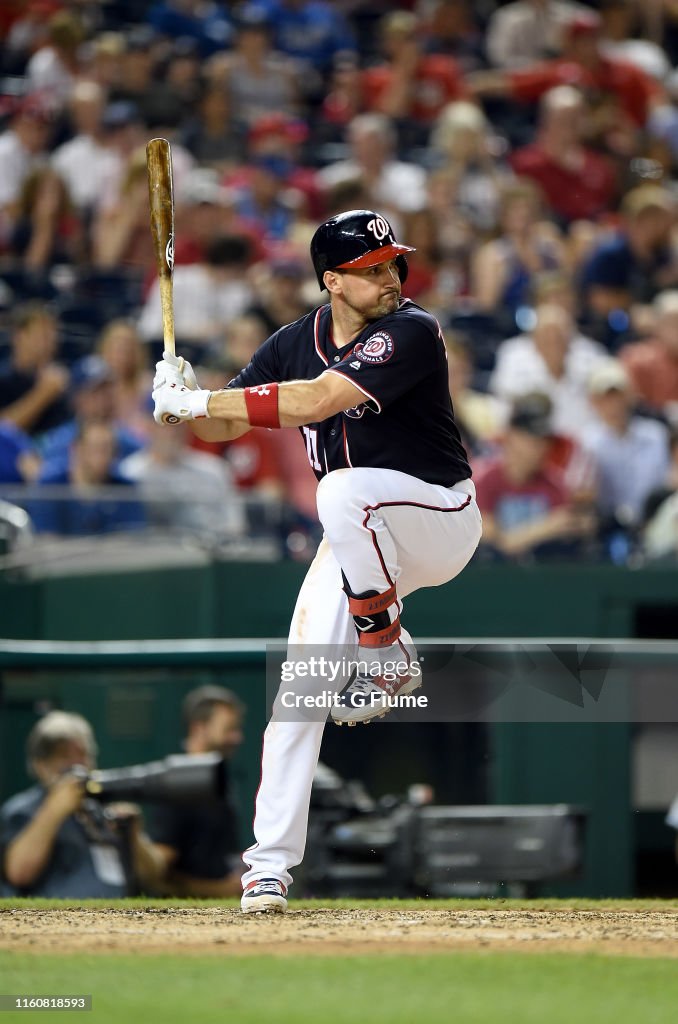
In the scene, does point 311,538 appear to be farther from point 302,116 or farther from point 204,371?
point 302,116

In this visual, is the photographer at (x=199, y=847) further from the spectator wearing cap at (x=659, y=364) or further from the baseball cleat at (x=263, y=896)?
the spectator wearing cap at (x=659, y=364)

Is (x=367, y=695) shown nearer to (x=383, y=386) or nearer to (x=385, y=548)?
(x=385, y=548)

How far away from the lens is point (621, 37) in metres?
13.3

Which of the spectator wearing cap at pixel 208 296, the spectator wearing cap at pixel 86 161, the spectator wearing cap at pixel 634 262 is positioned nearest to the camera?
the spectator wearing cap at pixel 208 296

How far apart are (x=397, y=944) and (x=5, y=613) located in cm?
353

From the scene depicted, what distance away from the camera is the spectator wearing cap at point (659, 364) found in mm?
9477

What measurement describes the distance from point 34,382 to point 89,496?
1252 mm

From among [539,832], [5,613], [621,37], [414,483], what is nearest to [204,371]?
[5,613]

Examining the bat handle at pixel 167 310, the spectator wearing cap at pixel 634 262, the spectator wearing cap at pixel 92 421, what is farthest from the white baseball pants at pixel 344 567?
the spectator wearing cap at pixel 634 262

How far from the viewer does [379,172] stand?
10789mm

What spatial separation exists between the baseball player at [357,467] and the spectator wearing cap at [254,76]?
6791 millimetres

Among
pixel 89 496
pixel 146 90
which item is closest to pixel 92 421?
pixel 89 496

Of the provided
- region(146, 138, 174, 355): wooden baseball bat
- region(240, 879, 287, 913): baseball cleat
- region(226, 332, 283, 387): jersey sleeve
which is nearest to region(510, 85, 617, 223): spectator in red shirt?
region(146, 138, 174, 355): wooden baseball bat

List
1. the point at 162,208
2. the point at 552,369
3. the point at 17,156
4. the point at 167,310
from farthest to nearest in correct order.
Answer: the point at 17,156 < the point at 552,369 < the point at 162,208 < the point at 167,310
